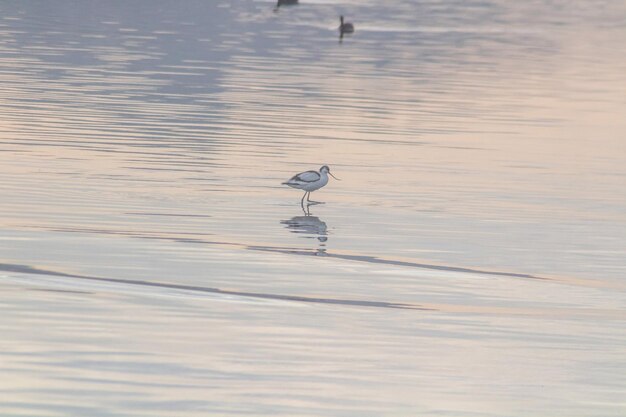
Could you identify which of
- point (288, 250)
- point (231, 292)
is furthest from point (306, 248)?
point (231, 292)

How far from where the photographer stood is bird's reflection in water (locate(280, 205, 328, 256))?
18.2 meters

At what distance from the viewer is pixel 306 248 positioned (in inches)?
691

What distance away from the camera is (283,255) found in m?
17.0

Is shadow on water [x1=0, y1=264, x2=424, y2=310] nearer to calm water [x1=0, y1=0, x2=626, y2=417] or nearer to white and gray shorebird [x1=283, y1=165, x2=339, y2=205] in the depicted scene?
calm water [x1=0, y1=0, x2=626, y2=417]

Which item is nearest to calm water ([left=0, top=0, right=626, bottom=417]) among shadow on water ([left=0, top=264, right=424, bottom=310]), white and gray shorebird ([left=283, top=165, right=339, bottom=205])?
shadow on water ([left=0, top=264, right=424, bottom=310])

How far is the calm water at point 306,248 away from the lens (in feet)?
37.2

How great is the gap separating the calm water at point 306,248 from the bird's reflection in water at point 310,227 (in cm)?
6

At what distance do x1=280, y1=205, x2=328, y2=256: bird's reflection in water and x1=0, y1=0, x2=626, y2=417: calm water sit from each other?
0.21 feet

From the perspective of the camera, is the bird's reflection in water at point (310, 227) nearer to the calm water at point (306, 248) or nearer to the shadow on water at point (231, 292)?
the calm water at point (306, 248)

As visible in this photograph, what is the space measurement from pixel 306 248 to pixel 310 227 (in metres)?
1.56

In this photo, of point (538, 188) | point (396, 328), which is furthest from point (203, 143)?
point (396, 328)

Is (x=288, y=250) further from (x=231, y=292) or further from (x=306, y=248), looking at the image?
(x=231, y=292)

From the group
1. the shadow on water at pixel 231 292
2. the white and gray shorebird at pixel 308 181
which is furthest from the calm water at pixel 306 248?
the white and gray shorebird at pixel 308 181

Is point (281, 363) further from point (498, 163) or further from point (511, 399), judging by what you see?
point (498, 163)
